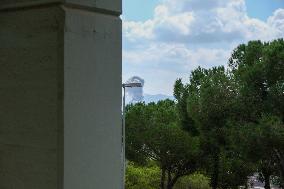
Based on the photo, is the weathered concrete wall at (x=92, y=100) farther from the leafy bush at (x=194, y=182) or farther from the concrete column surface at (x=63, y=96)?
the leafy bush at (x=194, y=182)

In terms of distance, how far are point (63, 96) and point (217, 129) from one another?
1144 cm

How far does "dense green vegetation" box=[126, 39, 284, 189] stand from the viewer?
10.4 metres

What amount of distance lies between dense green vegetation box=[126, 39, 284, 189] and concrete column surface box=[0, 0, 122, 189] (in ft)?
30.6

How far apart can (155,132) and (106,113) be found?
1148 cm

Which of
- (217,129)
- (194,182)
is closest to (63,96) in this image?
(217,129)

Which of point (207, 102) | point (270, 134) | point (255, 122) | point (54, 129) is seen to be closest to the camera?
point (54, 129)

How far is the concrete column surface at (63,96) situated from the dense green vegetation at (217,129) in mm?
9329

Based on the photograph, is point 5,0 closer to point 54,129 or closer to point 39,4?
point 39,4

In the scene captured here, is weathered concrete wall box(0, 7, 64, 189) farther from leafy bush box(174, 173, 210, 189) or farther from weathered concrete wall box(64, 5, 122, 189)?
leafy bush box(174, 173, 210, 189)

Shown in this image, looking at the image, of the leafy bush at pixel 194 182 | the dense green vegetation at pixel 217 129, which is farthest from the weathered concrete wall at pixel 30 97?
the leafy bush at pixel 194 182

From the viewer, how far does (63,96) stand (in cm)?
73

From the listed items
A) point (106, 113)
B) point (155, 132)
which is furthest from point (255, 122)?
point (106, 113)

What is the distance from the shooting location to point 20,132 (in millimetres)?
779

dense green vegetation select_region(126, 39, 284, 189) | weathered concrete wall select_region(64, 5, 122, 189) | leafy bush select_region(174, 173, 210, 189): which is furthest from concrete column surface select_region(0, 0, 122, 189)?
leafy bush select_region(174, 173, 210, 189)
